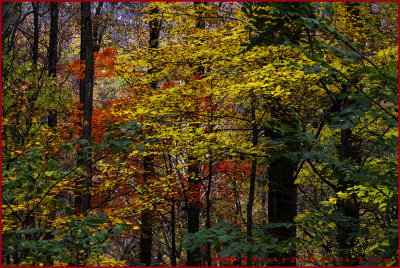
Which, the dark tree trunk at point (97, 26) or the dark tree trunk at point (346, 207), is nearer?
the dark tree trunk at point (346, 207)

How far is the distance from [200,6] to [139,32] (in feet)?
12.9

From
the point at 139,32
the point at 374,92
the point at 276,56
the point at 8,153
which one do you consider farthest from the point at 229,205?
the point at 374,92

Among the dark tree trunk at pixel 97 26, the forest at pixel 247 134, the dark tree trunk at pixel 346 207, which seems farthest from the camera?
the dark tree trunk at pixel 97 26

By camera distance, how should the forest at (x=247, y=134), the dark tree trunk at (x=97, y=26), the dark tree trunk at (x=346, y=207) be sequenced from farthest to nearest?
the dark tree trunk at (x=97, y=26) → the dark tree trunk at (x=346, y=207) → the forest at (x=247, y=134)

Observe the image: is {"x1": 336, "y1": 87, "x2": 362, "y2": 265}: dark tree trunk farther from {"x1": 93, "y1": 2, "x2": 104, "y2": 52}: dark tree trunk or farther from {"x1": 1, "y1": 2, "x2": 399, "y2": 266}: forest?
{"x1": 93, "y1": 2, "x2": 104, "y2": 52}: dark tree trunk

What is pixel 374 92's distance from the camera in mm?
2867

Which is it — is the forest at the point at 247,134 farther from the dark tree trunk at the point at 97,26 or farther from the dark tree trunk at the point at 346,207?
the dark tree trunk at the point at 97,26

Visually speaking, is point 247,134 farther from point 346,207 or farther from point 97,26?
point 97,26

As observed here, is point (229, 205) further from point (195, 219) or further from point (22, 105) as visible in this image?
point (22, 105)

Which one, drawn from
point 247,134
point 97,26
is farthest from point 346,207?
point 97,26

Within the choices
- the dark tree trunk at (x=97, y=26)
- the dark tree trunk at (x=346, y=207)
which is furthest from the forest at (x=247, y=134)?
the dark tree trunk at (x=97, y=26)

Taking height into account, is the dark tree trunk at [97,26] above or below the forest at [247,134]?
above

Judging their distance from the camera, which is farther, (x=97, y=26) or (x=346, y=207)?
(x=97, y=26)

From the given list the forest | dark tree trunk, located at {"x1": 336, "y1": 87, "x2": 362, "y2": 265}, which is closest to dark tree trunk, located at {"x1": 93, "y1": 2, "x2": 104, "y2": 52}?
the forest
